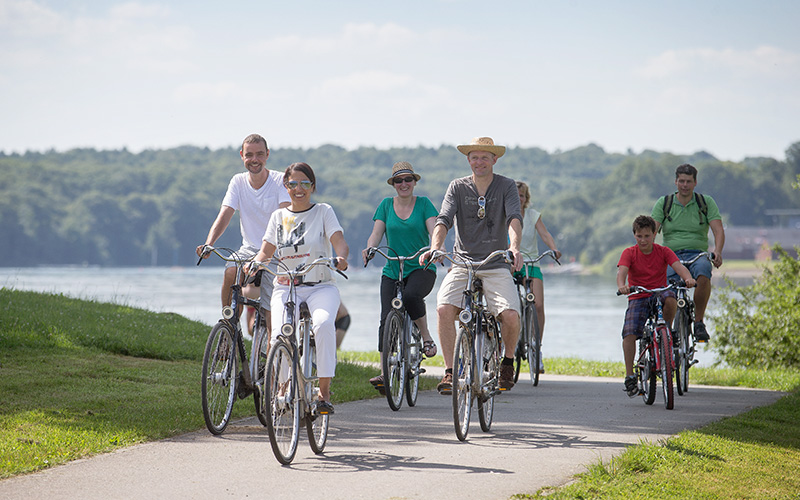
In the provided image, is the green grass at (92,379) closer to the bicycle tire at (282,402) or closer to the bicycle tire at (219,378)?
the bicycle tire at (219,378)

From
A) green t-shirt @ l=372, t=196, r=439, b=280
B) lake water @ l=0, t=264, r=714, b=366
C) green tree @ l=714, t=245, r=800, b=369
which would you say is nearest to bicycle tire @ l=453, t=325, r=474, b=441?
green t-shirt @ l=372, t=196, r=439, b=280

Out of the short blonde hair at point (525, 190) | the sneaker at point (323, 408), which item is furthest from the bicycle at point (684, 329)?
the sneaker at point (323, 408)

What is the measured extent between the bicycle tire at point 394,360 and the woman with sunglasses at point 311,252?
1.93 metres

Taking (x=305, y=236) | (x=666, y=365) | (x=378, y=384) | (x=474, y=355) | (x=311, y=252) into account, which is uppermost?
(x=305, y=236)

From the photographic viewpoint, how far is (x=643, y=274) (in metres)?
9.79

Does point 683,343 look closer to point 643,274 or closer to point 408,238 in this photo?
point 643,274

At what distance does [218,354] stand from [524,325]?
4.97 m

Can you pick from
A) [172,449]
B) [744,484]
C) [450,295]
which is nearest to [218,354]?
[172,449]

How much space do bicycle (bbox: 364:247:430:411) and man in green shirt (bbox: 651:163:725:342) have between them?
3377 millimetres

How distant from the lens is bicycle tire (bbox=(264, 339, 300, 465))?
6.16 meters

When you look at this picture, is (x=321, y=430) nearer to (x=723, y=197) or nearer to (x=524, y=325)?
(x=524, y=325)

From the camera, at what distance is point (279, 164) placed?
154m

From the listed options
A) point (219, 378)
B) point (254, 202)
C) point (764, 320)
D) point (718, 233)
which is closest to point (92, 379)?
point (254, 202)

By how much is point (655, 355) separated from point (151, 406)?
15.1ft
